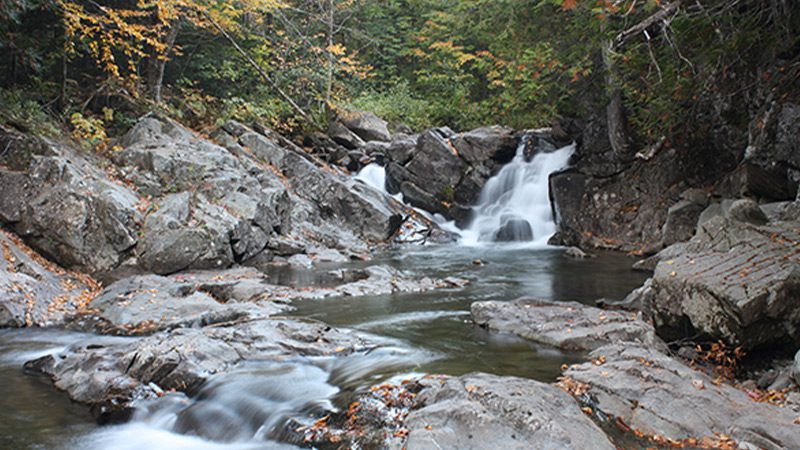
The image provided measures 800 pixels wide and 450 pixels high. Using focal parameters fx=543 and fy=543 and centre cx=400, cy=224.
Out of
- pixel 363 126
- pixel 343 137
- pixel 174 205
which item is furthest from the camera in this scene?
pixel 363 126

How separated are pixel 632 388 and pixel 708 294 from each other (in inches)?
51.2

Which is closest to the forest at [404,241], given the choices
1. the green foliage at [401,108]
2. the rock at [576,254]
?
the rock at [576,254]

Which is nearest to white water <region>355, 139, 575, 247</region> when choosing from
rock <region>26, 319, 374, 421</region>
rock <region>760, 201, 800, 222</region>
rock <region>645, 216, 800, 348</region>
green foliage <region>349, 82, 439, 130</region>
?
green foliage <region>349, 82, 439, 130</region>

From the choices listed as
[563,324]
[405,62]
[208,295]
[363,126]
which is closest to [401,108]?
[363,126]

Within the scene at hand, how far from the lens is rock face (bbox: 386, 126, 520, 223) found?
65.1 feet

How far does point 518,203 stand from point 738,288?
14217mm

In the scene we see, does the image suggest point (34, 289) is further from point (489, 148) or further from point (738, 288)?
point (489, 148)

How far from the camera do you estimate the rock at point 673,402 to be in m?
3.59

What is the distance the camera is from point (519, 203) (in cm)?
1880

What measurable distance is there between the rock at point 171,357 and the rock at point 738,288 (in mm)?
3233

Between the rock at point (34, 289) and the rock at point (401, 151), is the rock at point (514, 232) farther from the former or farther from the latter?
the rock at point (34, 289)

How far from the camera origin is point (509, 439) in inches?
136

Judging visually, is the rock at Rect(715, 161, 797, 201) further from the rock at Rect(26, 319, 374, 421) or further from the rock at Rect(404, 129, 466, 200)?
the rock at Rect(404, 129, 466, 200)

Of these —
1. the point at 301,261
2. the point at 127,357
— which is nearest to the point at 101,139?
the point at 301,261
